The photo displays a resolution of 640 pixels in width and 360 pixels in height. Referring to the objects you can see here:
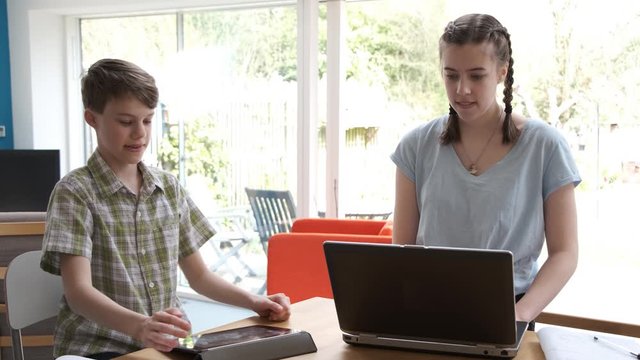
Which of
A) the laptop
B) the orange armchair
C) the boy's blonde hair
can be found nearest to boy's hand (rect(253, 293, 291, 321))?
the laptop

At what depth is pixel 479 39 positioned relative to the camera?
1740 mm

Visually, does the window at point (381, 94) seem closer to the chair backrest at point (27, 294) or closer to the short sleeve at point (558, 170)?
the short sleeve at point (558, 170)

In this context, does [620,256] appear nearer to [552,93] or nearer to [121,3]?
[552,93]

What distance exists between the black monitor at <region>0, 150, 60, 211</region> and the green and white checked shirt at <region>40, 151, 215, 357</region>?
3866mm

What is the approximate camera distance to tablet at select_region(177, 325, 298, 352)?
56.7 inches

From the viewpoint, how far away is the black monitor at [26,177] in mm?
5363

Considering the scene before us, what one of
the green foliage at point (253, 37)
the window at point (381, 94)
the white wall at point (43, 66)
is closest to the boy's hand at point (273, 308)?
the window at point (381, 94)

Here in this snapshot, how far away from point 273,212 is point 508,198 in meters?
3.61

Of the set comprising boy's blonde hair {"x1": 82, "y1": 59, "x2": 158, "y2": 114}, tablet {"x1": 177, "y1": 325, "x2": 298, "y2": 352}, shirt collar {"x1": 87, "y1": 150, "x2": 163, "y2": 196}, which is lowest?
tablet {"x1": 177, "y1": 325, "x2": 298, "y2": 352}

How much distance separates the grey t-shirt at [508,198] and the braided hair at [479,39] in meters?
0.04

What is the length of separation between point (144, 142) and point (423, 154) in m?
0.71

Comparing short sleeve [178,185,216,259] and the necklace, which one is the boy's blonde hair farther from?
the necklace

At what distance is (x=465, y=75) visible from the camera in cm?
175

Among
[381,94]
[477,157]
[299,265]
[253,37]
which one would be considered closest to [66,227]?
[477,157]
